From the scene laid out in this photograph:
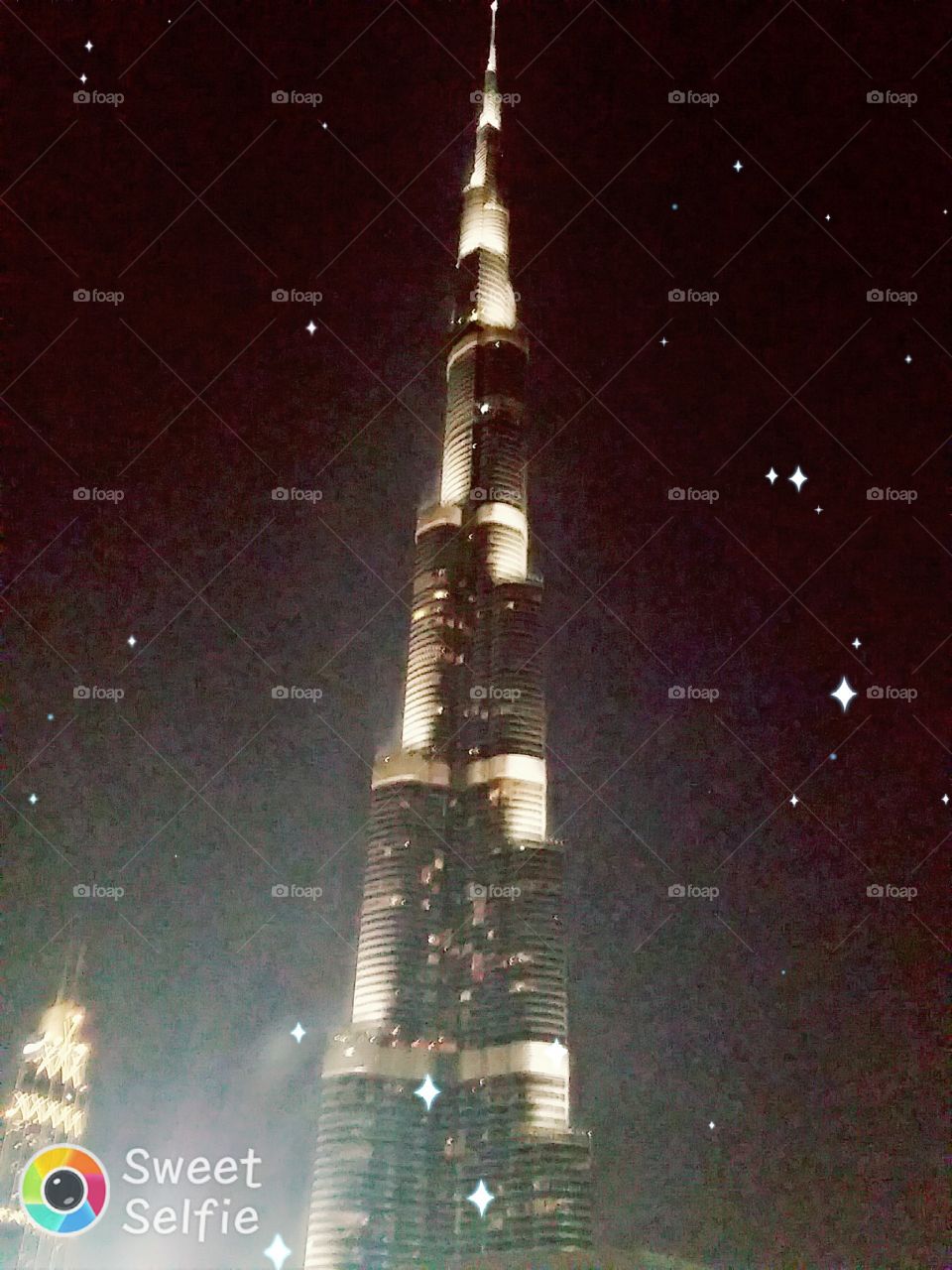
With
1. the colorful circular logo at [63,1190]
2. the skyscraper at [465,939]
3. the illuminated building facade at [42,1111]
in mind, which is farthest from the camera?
the skyscraper at [465,939]

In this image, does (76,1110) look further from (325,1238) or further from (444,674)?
(444,674)

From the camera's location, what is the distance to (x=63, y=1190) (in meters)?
10.5

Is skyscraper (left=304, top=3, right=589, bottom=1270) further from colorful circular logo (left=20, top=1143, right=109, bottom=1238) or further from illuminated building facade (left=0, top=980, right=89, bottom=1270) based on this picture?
colorful circular logo (left=20, top=1143, right=109, bottom=1238)

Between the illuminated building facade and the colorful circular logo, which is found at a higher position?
the illuminated building facade

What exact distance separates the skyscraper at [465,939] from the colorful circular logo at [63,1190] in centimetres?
4042

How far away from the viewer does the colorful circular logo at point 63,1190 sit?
10500 mm

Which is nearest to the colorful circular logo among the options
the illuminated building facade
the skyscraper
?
the illuminated building facade

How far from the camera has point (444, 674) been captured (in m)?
62.0

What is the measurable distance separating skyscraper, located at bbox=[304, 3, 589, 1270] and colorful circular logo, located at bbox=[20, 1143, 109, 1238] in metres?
40.4

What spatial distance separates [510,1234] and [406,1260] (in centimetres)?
420

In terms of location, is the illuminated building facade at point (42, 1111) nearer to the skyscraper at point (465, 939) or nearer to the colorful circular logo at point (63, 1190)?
the skyscraper at point (465, 939)

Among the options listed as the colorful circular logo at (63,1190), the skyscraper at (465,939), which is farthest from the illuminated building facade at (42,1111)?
the colorful circular logo at (63,1190)

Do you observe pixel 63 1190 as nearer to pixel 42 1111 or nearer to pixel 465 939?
pixel 42 1111

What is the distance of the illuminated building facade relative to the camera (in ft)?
121
